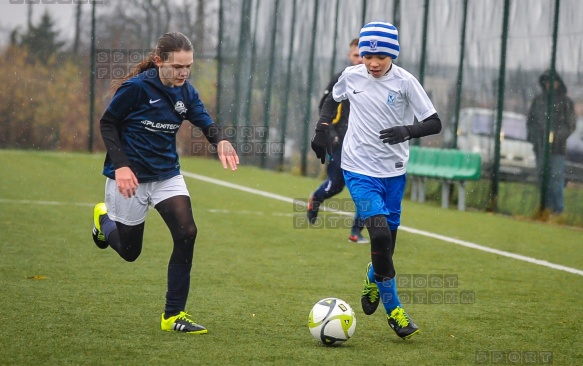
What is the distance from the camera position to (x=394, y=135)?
21.2 ft

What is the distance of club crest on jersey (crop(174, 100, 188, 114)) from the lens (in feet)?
21.3

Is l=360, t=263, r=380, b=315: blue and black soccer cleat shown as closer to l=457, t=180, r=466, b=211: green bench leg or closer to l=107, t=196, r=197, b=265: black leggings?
l=107, t=196, r=197, b=265: black leggings

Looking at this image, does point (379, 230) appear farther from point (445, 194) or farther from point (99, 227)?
point (445, 194)

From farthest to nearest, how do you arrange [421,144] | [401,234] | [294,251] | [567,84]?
[421,144], [567,84], [401,234], [294,251]

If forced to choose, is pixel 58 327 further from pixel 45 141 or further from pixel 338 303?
pixel 45 141

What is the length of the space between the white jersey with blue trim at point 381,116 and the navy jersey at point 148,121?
1213mm

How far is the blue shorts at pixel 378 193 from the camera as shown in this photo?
21.6 ft

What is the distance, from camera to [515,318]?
716 cm

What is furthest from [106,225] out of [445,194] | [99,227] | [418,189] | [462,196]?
[418,189]

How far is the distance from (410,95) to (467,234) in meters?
5.94

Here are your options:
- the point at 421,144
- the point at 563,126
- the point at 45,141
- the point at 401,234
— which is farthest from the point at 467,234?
the point at 45,141

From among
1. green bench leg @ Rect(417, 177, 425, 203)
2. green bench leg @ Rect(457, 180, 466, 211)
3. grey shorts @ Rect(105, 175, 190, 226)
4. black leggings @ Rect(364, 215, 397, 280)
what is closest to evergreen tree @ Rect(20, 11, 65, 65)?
green bench leg @ Rect(417, 177, 425, 203)

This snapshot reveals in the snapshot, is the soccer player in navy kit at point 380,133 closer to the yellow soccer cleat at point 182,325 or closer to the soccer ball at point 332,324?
the soccer ball at point 332,324

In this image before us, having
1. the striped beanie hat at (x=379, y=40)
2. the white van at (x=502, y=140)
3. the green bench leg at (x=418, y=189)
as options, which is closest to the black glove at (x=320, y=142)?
the striped beanie hat at (x=379, y=40)
